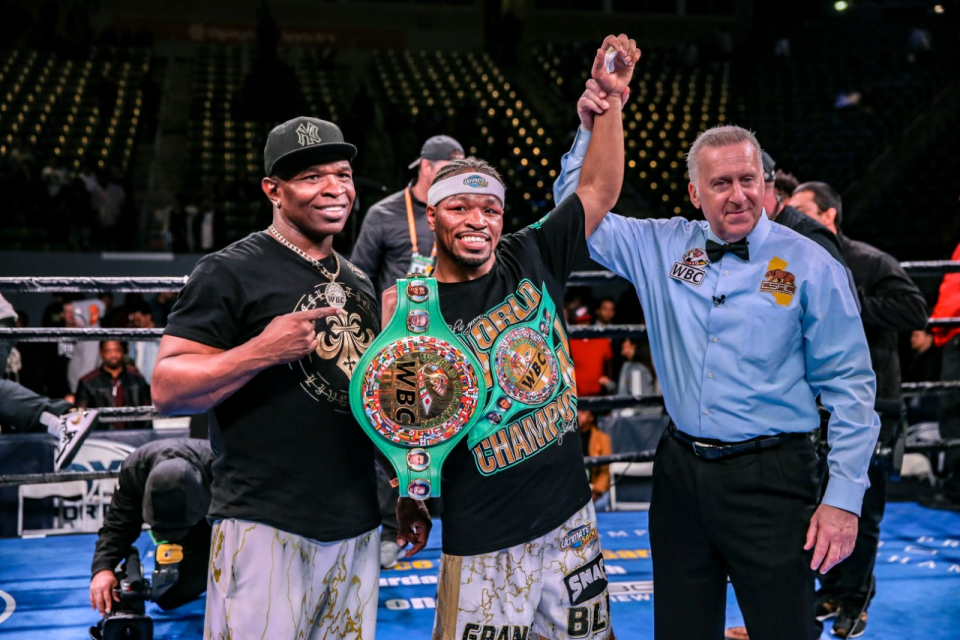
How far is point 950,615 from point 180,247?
306 inches

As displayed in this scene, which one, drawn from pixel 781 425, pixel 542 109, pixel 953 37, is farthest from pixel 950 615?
pixel 953 37

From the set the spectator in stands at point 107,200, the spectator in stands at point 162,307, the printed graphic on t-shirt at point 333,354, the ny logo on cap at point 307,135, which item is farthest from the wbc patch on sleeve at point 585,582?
the spectator in stands at point 107,200

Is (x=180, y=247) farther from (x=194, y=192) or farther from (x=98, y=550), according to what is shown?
(x=98, y=550)

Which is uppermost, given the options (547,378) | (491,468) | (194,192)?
(194,192)

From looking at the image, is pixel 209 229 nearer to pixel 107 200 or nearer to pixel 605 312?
pixel 107 200

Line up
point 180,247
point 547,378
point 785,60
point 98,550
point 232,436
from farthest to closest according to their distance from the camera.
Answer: point 785,60
point 180,247
point 98,550
point 547,378
point 232,436

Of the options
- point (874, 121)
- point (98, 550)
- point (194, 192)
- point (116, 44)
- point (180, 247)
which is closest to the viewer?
point (98, 550)

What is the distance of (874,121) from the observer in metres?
13.4

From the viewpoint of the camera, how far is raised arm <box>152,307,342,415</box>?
1.73m

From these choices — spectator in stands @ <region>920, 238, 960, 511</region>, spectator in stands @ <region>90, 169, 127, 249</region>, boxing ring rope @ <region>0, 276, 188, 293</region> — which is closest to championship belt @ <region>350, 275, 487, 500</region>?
boxing ring rope @ <region>0, 276, 188, 293</region>

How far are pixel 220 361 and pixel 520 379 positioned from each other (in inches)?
26.6

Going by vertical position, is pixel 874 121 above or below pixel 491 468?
above

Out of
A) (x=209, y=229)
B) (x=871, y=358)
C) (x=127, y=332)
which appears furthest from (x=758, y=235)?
(x=209, y=229)

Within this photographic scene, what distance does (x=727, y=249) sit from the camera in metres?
2.16
